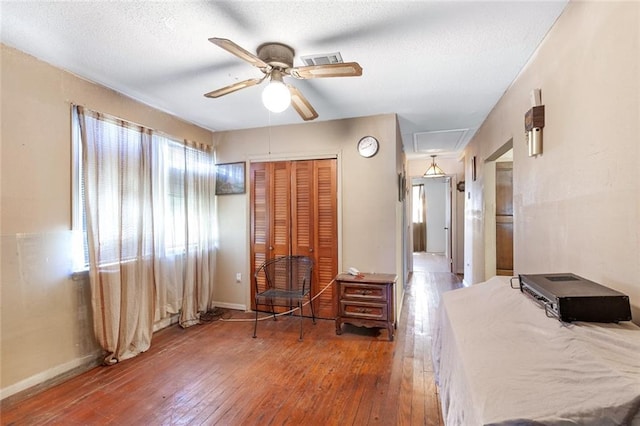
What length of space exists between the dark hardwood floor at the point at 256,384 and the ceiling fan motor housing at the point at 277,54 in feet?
7.47

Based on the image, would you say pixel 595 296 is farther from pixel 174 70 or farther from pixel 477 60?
pixel 174 70

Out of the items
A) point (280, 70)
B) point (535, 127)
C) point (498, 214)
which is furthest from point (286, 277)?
point (535, 127)

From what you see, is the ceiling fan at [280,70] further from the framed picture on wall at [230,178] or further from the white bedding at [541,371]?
the framed picture on wall at [230,178]

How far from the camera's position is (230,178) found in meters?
3.97

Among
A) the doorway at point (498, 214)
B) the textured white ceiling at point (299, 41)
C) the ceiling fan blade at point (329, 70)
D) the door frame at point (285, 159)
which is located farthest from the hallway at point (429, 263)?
the ceiling fan blade at point (329, 70)

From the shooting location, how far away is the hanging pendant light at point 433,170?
604 centimetres

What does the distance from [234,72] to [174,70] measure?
472 millimetres

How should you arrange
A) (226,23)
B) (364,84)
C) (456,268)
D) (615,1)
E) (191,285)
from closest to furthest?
(615,1), (226,23), (364,84), (191,285), (456,268)

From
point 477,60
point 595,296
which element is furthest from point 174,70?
point 595,296

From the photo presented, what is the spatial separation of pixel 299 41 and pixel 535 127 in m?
1.62

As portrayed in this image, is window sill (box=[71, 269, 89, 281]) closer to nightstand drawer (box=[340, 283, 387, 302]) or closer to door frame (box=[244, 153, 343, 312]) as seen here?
door frame (box=[244, 153, 343, 312])

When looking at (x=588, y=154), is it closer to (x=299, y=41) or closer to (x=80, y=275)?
(x=299, y=41)

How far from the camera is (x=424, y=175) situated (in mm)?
6199

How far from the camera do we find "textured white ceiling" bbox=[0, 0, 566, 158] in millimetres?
1616
